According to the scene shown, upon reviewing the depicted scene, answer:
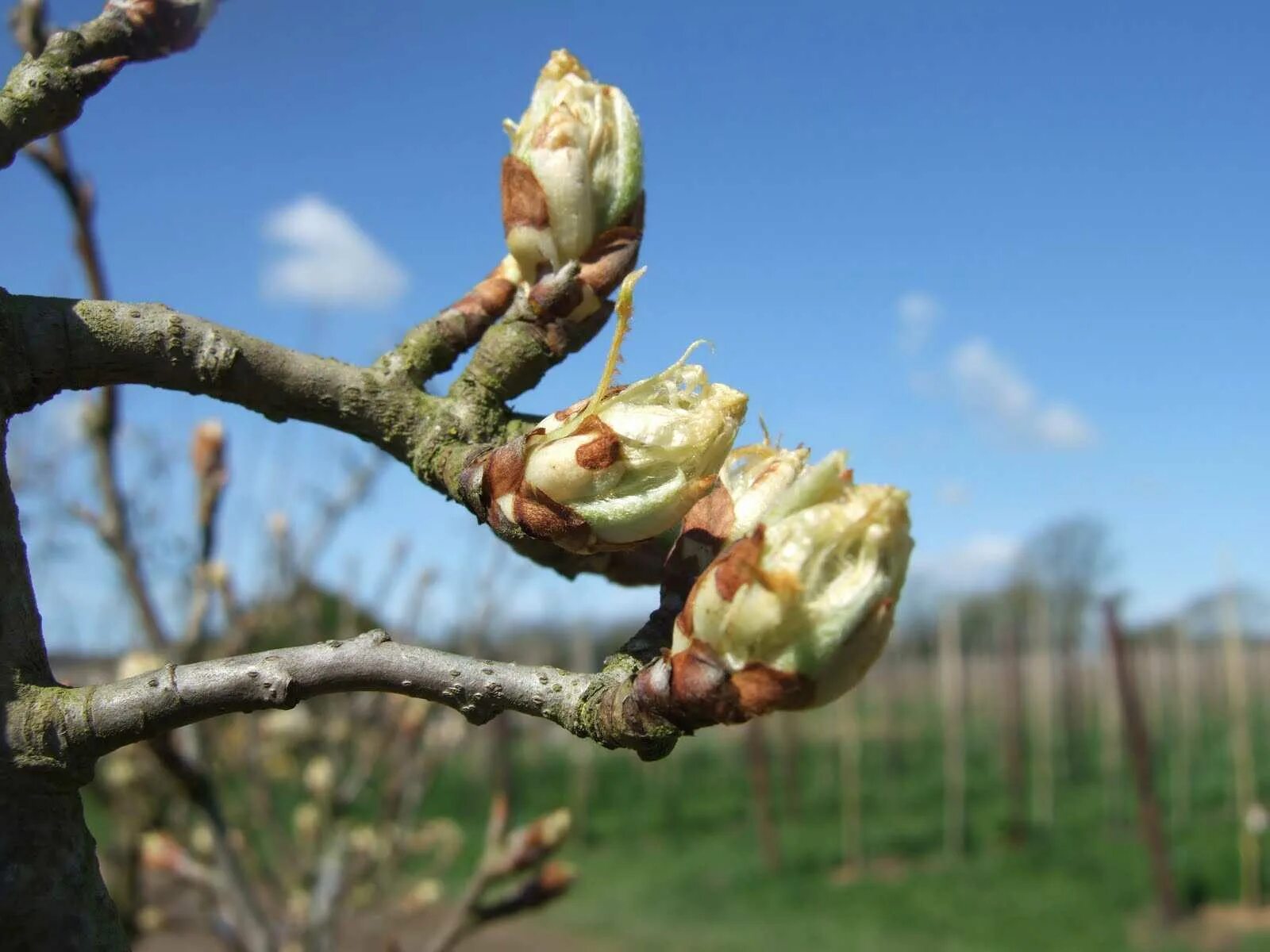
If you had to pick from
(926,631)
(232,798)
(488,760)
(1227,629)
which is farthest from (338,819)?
(926,631)

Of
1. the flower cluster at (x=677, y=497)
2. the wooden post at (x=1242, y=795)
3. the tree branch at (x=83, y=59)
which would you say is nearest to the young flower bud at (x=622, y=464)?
the flower cluster at (x=677, y=497)

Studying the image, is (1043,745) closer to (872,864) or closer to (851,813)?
(872,864)

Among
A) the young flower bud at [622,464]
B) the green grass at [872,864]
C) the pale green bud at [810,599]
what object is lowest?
the green grass at [872,864]

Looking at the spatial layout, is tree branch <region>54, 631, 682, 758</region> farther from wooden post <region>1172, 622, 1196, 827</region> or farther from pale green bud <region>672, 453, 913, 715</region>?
wooden post <region>1172, 622, 1196, 827</region>

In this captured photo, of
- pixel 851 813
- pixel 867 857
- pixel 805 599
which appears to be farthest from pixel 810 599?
pixel 867 857

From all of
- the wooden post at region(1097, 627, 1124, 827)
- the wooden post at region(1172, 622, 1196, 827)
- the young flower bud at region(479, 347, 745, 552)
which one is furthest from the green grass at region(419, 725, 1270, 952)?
the young flower bud at region(479, 347, 745, 552)

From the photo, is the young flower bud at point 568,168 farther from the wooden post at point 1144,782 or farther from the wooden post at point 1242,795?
the wooden post at point 1242,795
